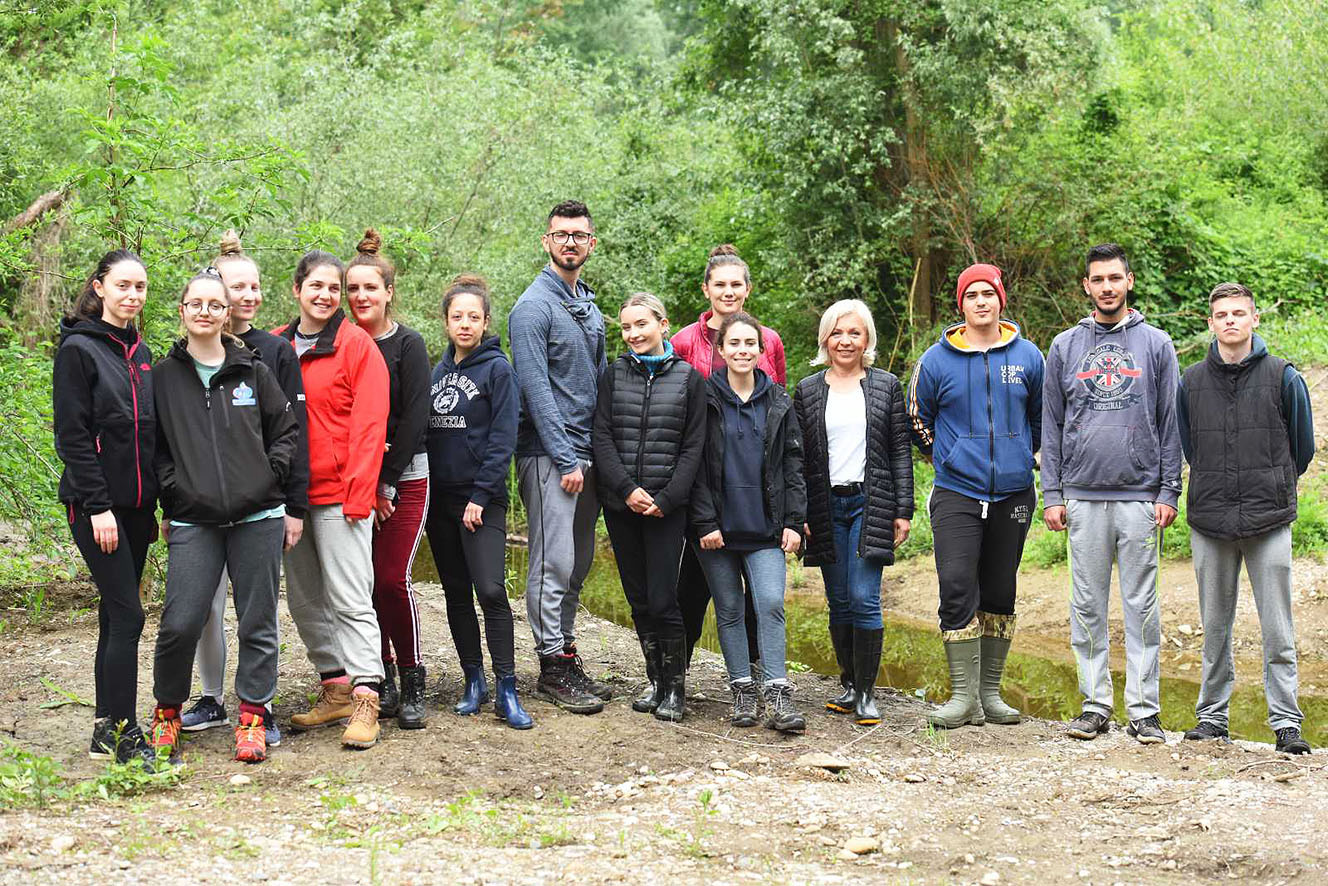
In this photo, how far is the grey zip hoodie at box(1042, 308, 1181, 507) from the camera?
19.7ft

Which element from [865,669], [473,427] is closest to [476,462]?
[473,427]

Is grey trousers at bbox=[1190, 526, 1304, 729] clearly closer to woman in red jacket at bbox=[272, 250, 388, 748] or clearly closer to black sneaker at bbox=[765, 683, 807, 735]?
black sneaker at bbox=[765, 683, 807, 735]

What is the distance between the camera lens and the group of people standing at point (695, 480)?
18.3 feet

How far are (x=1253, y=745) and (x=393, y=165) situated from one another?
12464mm

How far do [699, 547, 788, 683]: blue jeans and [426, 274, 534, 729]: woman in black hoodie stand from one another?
40.7 inches

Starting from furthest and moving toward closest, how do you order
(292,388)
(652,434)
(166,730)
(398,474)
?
(652,434)
(398,474)
(292,388)
(166,730)

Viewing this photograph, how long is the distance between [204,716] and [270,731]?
41 centimetres

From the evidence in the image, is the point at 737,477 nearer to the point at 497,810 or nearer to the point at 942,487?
the point at 942,487

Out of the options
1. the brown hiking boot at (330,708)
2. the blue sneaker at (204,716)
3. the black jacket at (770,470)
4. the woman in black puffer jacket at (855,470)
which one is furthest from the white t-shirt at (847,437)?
the blue sneaker at (204,716)

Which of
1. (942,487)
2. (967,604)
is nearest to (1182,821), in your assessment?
(967,604)

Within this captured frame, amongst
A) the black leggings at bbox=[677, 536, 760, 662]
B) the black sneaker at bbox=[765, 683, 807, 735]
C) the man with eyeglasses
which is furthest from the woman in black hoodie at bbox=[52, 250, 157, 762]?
the black sneaker at bbox=[765, 683, 807, 735]

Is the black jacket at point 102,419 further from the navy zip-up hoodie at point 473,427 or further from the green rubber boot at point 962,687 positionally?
the green rubber boot at point 962,687

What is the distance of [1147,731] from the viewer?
20.0 feet

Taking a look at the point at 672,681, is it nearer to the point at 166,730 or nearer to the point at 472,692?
the point at 472,692
